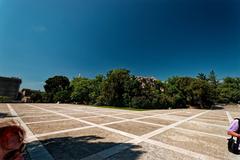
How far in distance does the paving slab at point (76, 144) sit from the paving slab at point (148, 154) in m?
0.82

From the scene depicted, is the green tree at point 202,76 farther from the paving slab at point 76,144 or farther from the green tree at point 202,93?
the paving slab at point 76,144

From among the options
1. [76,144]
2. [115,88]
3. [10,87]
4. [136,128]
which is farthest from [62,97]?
[76,144]

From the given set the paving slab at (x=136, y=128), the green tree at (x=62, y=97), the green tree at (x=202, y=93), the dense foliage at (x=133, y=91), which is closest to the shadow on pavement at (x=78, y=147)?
the paving slab at (x=136, y=128)

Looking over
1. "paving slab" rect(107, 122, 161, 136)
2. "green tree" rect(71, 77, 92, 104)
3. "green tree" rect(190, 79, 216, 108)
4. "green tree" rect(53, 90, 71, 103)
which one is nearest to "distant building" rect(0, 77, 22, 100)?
"green tree" rect(53, 90, 71, 103)

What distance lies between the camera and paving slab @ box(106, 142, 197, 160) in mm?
5020

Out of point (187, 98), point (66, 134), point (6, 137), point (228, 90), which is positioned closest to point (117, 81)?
point (187, 98)

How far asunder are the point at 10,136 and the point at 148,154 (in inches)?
195

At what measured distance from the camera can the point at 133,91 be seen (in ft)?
103

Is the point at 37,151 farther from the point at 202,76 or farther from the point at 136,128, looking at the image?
the point at 202,76

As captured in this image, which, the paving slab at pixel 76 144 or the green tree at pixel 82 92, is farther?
the green tree at pixel 82 92

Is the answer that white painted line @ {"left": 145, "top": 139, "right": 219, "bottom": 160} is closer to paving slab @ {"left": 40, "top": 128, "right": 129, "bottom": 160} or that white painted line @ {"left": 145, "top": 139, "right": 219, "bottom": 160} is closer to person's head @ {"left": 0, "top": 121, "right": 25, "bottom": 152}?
paving slab @ {"left": 40, "top": 128, "right": 129, "bottom": 160}

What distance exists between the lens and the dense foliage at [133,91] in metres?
31.7

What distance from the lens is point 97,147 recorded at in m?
5.81

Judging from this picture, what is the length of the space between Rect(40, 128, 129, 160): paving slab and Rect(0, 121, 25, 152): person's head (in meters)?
4.15
